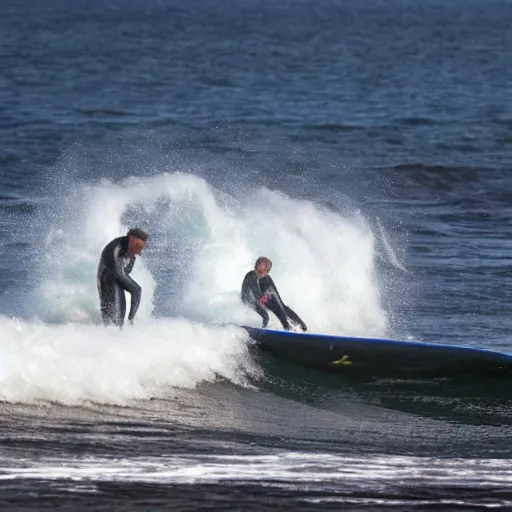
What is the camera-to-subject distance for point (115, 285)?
1509cm

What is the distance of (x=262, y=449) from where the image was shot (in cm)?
1193

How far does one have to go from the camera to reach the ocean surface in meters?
11.1

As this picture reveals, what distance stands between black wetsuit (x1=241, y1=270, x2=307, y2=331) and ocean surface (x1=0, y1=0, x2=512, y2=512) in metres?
0.99

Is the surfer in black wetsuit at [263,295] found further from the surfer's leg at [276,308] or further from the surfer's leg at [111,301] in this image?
the surfer's leg at [111,301]

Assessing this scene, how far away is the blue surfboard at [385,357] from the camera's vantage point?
15.0 meters

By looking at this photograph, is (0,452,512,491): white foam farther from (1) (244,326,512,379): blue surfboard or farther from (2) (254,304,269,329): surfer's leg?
(2) (254,304,269,329): surfer's leg

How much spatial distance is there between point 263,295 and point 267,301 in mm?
89

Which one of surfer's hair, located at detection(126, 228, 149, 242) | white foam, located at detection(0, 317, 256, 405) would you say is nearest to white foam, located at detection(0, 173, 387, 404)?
white foam, located at detection(0, 317, 256, 405)

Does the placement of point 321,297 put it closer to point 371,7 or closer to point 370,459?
point 370,459

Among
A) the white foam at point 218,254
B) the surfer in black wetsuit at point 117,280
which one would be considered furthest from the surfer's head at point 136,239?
A: the white foam at point 218,254

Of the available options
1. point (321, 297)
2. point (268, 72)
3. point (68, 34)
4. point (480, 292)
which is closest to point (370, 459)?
point (321, 297)

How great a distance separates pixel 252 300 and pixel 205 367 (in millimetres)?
2251

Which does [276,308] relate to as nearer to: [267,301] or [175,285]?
[267,301]

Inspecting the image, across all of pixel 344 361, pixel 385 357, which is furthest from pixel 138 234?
pixel 385 357
